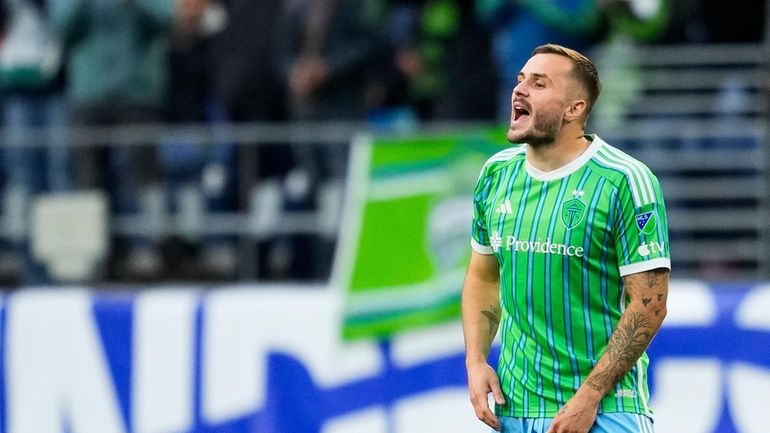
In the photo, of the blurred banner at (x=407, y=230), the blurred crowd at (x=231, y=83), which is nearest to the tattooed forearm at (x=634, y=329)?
the blurred banner at (x=407, y=230)

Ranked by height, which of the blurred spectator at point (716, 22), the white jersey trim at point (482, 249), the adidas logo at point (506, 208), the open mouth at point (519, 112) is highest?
the open mouth at point (519, 112)

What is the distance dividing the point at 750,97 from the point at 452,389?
357 cm

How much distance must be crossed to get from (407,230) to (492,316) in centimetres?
259

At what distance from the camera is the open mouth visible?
4.71 meters

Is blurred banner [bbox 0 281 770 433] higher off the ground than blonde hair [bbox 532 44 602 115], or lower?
lower

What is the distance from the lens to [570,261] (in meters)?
4.73

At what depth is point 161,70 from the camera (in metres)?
10.4

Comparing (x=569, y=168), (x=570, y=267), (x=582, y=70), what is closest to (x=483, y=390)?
(x=570, y=267)

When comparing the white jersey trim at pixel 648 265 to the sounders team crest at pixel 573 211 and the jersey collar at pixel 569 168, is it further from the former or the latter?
the jersey collar at pixel 569 168

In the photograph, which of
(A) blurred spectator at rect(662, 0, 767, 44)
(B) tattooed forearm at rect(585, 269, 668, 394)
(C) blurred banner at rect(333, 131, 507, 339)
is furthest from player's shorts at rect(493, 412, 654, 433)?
(A) blurred spectator at rect(662, 0, 767, 44)

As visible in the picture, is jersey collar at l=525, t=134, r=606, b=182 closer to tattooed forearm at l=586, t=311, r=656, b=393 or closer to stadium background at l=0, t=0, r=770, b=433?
tattooed forearm at l=586, t=311, r=656, b=393

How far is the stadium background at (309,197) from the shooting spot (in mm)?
7410

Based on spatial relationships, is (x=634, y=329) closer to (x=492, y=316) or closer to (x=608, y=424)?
(x=608, y=424)

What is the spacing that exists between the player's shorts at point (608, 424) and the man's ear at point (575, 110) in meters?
0.90
